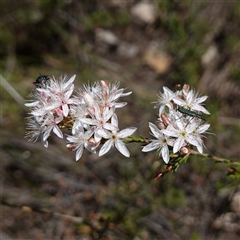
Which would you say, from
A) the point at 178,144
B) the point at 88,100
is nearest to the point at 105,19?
the point at 88,100

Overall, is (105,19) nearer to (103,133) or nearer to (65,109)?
(65,109)

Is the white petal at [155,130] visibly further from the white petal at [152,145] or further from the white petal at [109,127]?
the white petal at [109,127]

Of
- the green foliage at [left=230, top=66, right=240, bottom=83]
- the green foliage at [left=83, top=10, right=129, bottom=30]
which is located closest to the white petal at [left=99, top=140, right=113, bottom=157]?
the green foliage at [left=230, top=66, right=240, bottom=83]

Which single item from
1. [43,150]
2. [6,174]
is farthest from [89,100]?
[6,174]

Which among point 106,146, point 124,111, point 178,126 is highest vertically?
point 124,111

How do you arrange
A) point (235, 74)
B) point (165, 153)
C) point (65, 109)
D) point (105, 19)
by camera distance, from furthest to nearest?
point (105, 19) < point (235, 74) < point (65, 109) < point (165, 153)

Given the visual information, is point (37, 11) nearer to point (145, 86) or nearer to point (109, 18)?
point (109, 18)
